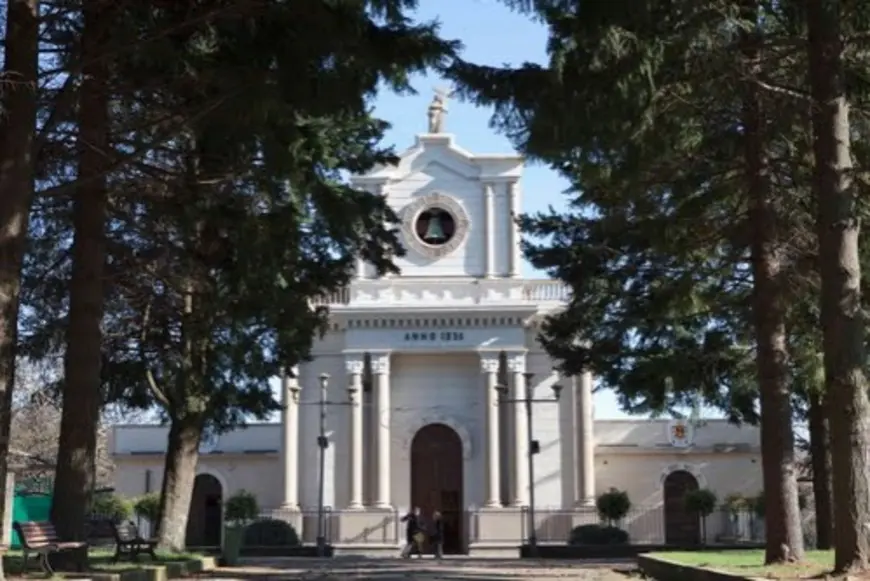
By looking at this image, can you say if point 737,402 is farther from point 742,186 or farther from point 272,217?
point 272,217

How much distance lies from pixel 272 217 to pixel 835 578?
9.90 meters

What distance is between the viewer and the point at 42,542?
45.1 feet

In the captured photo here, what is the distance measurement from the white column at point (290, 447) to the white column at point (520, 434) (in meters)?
7.30

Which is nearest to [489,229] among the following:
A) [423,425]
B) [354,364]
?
[354,364]

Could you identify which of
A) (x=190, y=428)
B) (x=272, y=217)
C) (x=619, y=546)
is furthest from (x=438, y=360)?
(x=272, y=217)

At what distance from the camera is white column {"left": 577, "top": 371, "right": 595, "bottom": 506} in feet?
134

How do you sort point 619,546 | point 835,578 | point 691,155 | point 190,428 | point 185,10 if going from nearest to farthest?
1. point 835,578
2. point 185,10
3. point 691,155
4. point 190,428
5. point 619,546

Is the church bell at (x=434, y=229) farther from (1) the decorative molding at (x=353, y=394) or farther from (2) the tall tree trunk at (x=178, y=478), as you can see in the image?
(2) the tall tree trunk at (x=178, y=478)

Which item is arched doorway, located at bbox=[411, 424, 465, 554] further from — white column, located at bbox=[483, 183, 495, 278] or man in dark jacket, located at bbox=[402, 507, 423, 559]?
white column, located at bbox=[483, 183, 495, 278]

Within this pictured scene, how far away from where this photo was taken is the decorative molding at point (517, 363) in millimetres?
40906

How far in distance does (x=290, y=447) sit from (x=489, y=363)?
733cm

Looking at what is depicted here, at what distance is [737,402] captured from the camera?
2622cm

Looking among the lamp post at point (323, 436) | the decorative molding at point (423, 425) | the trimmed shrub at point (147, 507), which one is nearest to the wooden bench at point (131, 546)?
the lamp post at point (323, 436)

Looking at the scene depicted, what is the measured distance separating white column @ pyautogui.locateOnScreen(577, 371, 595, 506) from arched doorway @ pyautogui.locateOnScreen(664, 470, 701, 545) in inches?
121
